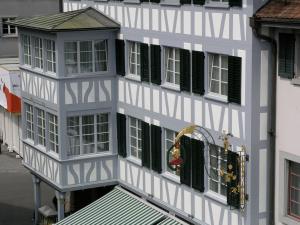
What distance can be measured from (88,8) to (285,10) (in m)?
12.0

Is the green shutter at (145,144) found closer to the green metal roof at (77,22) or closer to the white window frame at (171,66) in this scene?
the white window frame at (171,66)

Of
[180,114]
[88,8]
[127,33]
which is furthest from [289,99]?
[88,8]

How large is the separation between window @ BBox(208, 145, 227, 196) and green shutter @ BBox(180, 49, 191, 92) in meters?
2.21

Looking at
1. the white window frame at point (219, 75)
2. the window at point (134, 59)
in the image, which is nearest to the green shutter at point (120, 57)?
the window at point (134, 59)

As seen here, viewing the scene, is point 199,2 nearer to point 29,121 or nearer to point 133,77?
point 133,77

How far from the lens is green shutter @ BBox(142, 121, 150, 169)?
28584 mm

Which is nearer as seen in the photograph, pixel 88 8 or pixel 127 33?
pixel 127 33

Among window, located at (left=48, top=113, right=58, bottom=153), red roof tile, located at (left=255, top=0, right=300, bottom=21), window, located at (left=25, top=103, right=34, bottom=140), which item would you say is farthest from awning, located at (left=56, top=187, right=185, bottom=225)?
red roof tile, located at (left=255, top=0, right=300, bottom=21)

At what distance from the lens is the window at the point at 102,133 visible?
30.8 metres

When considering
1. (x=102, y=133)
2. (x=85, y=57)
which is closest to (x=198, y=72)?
(x=85, y=57)

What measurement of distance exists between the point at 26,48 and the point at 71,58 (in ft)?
13.5

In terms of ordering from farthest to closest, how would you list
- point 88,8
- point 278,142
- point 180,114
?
1. point 88,8
2. point 180,114
3. point 278,142

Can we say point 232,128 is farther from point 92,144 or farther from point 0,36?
point 0,36

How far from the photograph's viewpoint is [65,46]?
1184 inches
